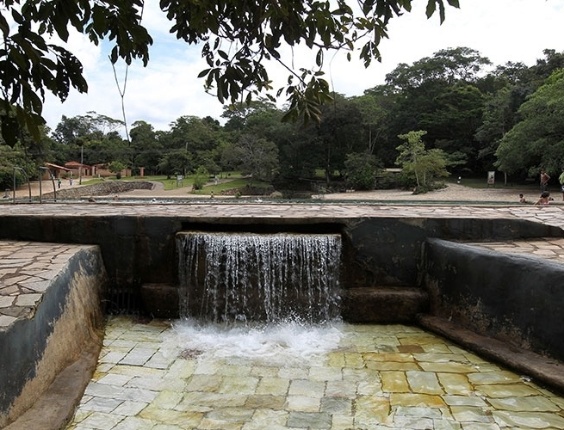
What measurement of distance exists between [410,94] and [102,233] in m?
37.7

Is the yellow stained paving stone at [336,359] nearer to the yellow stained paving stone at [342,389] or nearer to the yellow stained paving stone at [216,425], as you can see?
the yellow stained paving stone at [342,389]

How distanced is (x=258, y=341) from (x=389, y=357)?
4.53ft

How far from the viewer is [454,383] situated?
375 cm

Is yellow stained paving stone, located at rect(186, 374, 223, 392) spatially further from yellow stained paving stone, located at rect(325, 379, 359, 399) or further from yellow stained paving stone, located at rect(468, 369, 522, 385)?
yellow stained paving stone, located at rect(468, 369, 522, 385)

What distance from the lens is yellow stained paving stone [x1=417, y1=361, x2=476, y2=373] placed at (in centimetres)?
400

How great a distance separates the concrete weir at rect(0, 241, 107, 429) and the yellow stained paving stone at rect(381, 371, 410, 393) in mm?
2424

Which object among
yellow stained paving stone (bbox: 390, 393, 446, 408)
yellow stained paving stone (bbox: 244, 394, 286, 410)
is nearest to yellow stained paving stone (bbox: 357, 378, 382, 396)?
yellow stained paving stone (bbox: 390, 393, 446, 408)

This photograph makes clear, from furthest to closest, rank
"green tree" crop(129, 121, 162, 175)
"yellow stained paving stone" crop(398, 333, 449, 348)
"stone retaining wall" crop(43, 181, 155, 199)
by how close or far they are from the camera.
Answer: "green tree" crop(129, 121, 162, 175) → "stone retaining wall" crop(43, 181, 155, 199) → "yellow stained paving stone" crop(398, 333, 449, 348)

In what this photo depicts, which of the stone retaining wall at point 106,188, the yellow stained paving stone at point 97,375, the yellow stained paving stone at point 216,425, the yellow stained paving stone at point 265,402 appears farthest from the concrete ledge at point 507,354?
the stone retaining wall at point 106,188

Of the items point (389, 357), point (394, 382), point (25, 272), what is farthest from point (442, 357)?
point (25, 272)

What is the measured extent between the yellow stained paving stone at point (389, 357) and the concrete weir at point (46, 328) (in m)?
2.52

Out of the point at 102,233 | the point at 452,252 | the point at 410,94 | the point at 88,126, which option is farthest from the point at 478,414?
the point at 88,126

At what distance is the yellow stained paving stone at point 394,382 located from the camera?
12.1 ft

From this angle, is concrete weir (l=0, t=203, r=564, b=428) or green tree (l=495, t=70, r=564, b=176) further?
green tree (l=495, t=70, r=564, b=176)
